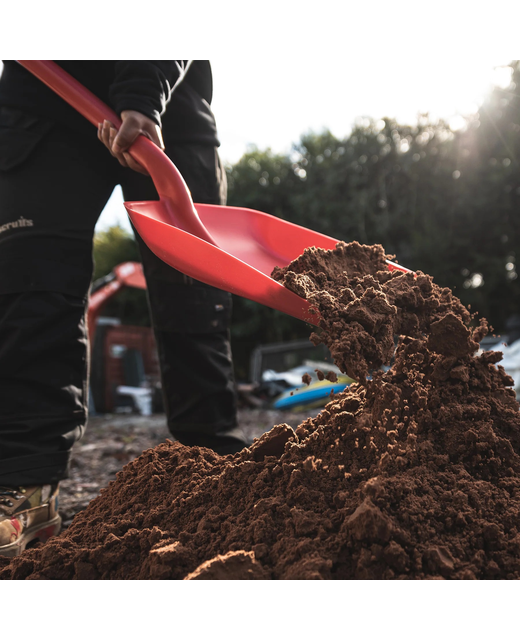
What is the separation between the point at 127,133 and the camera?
1.42m

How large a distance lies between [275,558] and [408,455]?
0.35m

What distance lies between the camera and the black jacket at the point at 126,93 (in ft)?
4.64

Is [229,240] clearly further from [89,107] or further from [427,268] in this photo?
[427,268]

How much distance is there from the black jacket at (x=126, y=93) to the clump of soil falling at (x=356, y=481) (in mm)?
721

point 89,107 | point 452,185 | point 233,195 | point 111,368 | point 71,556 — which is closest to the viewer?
point 71,556

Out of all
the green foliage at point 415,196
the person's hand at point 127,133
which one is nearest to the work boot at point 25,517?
the person's hand at point 127,133

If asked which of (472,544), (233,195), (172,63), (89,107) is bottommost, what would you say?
(472,544)

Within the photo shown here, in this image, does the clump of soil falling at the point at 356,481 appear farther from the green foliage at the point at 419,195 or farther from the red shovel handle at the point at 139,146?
the green foliage at the point at 419,195

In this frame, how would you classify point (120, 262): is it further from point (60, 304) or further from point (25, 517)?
point (25, 517)

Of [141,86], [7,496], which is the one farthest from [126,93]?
[7,496]

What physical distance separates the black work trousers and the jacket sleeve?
0.21 m

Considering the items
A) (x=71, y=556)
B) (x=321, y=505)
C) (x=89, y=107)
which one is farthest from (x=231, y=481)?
(x=89, y=107)

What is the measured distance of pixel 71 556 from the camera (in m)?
0.96

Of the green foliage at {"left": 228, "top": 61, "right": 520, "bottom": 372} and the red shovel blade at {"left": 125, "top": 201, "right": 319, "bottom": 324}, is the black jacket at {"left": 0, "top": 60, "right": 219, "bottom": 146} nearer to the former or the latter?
the red shovel blade at {"left": 125, "top": 201, "right": 319, "bottom": 324}
